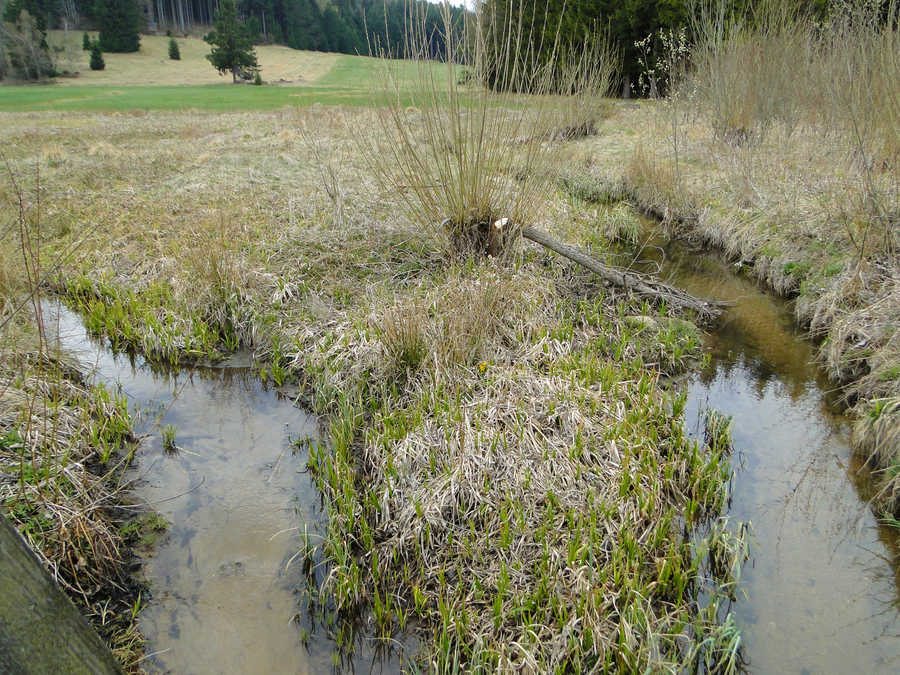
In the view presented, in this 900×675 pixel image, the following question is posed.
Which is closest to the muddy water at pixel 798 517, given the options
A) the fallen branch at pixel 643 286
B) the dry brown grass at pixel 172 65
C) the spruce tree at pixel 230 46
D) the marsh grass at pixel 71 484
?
the fallen branch at pixel 643 286

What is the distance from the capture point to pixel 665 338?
5133 mm

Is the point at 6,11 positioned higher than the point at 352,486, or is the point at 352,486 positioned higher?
the point at 6,11

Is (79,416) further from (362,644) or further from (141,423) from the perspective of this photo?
(362,644)

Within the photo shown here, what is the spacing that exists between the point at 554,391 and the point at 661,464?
2.87ft

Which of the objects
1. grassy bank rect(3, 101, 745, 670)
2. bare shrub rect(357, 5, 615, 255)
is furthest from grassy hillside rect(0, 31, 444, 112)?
grassy bank rect(3, 101, 745, 670)

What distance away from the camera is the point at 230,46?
4247 cm

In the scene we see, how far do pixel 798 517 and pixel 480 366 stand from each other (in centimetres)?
231

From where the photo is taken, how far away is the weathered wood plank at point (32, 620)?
124cm

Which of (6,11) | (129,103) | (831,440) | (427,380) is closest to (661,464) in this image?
(831,440)

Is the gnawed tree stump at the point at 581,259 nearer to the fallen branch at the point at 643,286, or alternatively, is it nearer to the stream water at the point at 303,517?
the fallen branch at the point at 643,286

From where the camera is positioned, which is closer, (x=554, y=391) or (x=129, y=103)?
(x=554, y=391)

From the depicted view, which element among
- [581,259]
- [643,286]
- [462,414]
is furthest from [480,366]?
[643,286]

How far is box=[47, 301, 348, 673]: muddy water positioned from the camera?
8.77 ft

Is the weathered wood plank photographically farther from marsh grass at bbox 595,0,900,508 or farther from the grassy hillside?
the grassy hillside
